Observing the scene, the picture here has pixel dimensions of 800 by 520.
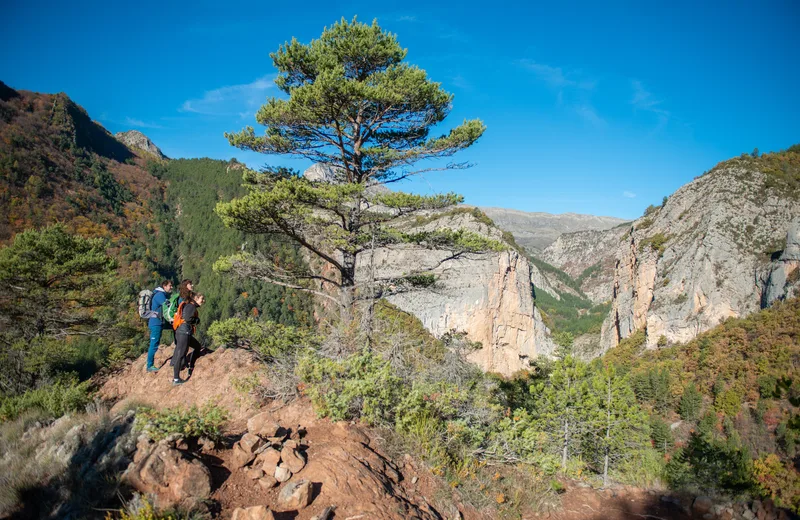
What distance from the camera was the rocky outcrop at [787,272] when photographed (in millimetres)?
42656

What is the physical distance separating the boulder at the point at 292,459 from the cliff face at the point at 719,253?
2395 inches

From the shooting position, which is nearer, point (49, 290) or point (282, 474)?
point (282, 474)

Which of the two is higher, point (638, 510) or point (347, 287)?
point (347, 287)

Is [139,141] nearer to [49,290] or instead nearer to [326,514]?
[49,290]

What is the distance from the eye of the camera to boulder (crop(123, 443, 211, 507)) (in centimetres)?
304

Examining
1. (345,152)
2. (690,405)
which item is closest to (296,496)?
(345,152)

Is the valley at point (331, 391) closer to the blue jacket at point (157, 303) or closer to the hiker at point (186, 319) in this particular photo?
the hiker at point (186, 319)

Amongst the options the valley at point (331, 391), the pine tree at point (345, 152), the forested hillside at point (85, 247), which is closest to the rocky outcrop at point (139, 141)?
the forested hillside at point (85, 247)

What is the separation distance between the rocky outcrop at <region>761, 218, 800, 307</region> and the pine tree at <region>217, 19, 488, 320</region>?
54.9 m

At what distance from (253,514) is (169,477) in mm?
895

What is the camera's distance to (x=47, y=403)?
577cm

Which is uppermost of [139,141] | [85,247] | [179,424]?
[139,141]

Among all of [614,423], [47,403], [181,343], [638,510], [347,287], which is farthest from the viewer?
Answer: [614,423]

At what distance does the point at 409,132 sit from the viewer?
30.2 feet
